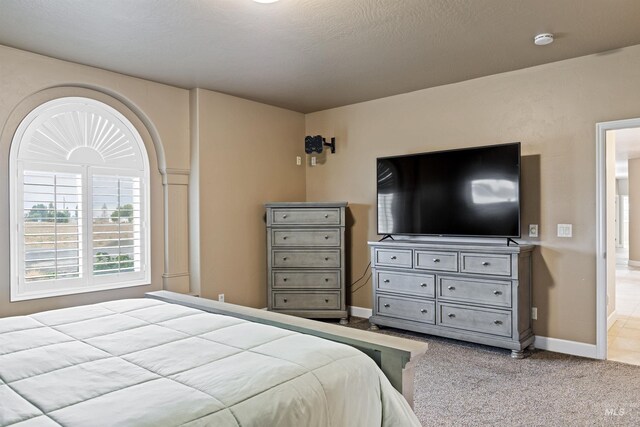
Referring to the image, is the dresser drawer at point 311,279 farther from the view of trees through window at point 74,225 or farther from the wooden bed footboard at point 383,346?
the wooden bed footboard at point 383,346

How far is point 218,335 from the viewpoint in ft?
6.33

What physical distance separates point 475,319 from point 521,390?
90cm

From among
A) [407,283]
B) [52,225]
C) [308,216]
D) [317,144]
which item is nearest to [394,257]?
[407,283]

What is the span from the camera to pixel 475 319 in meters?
3.92

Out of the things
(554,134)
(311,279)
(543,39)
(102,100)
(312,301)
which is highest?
(543,39)

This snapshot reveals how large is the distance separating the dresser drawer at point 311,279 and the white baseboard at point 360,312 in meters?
0.54

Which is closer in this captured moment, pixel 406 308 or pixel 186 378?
pixel 186 378

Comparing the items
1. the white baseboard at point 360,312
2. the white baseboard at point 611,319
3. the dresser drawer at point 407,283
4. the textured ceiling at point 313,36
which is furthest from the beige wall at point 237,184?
the white baseboard at point 611,319

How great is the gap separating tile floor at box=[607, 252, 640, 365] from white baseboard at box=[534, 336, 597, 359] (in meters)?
0.17

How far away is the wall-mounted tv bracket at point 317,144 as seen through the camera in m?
5.45

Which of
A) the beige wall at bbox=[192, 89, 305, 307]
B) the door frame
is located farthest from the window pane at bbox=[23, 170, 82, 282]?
the door frame

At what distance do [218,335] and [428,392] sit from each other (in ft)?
5.83

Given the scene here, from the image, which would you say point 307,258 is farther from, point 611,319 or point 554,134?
point 611,319

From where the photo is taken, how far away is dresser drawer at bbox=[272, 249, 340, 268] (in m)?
4.94
